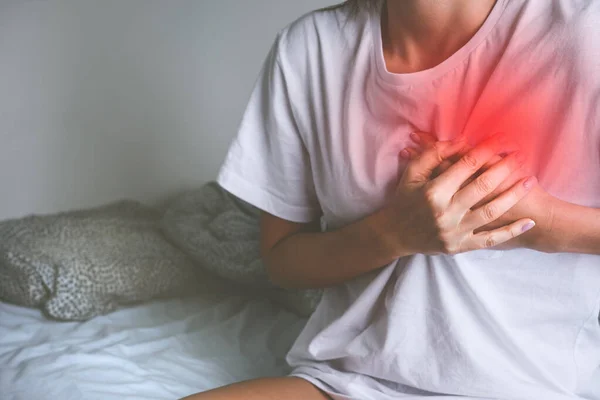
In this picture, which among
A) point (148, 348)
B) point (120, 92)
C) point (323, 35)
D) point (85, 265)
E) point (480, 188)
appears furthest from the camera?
point (120, 92)

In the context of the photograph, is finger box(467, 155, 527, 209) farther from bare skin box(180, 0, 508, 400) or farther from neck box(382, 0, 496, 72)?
neck box(382, 0, 496, 72)

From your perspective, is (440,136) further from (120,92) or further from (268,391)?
(120,92)

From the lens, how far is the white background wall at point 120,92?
5.47 ft

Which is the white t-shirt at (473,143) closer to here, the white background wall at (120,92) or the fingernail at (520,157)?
the fingernail at (520,157)

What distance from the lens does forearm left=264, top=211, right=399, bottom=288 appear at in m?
0.84

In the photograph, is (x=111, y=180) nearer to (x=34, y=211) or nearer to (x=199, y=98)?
(x=34, y=211)

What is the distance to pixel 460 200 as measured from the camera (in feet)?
2.37

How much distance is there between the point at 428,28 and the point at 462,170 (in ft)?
0.67

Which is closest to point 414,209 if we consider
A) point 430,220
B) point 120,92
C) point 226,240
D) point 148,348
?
point 430,220

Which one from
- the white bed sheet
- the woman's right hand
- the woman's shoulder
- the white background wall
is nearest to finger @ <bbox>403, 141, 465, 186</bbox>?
the woman's right hand

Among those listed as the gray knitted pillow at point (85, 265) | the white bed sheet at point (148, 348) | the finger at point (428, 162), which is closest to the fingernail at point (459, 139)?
the finger at point (428, 162)

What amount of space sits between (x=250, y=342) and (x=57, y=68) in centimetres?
87

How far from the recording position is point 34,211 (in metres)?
1.75

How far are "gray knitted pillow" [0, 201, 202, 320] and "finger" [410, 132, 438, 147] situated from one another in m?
0.78
